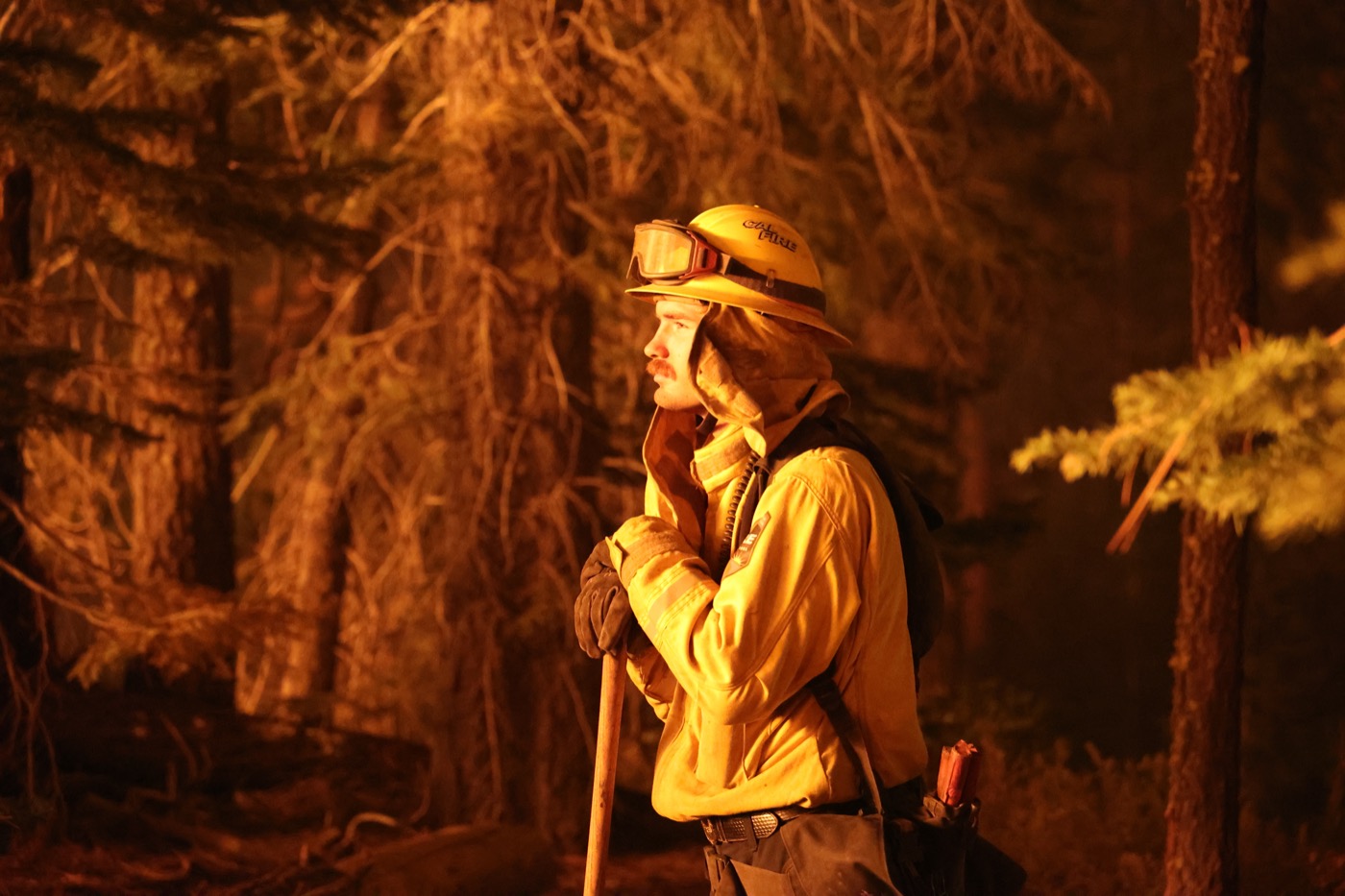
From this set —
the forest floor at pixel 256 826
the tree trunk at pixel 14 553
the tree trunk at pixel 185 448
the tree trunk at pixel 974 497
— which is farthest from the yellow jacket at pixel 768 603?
the tree trunk at pixel 974 497

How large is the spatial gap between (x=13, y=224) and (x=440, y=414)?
2.74 meters

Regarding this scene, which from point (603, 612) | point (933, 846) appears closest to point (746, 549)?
point (603, 612)

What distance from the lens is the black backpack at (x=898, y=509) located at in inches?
131

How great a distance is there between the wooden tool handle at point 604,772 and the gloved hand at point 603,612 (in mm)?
124

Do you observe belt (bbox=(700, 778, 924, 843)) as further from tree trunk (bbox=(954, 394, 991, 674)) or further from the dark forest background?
tree trunk (bbox=(954, 394, 991, 674))

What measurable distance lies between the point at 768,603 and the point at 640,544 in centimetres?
36

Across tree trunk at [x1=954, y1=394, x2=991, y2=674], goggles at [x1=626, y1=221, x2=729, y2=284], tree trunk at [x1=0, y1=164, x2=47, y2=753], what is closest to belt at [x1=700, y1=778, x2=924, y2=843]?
goggles at [x1=626, y1=221, x2=729, y2=284]

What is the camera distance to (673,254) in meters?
3.49

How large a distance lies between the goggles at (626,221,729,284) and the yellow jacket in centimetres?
13

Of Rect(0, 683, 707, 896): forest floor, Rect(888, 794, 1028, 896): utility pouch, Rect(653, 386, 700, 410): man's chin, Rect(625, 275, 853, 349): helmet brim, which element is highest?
Rect(625, 275, 853, 349): helmet brim

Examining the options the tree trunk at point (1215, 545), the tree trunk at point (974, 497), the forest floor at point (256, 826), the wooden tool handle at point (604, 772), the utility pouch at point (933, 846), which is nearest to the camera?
the utility pouch at point (933, 846)

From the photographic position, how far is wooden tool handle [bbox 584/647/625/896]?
11.9 ft

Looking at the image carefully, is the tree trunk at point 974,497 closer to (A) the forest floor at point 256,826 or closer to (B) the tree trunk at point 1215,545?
(A) the forest floor at point 256,826

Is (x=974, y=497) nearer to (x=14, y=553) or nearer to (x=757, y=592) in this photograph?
(x=14, y=553)
